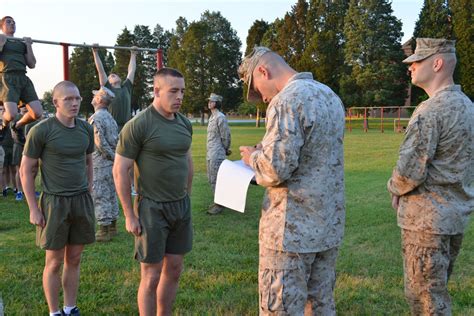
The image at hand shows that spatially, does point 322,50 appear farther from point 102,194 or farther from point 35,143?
point 35,143

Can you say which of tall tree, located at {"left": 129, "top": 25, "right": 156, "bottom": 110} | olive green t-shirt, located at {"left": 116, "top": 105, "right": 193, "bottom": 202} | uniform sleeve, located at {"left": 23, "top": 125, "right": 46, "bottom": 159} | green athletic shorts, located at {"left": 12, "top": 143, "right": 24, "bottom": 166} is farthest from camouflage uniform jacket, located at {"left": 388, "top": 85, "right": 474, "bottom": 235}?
tall tree, located at {"left": 129, "top": 25, "right": 156, "bottom": 110}

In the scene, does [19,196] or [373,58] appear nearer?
[19,196]

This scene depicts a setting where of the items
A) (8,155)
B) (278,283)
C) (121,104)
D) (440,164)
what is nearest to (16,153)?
(8,155)

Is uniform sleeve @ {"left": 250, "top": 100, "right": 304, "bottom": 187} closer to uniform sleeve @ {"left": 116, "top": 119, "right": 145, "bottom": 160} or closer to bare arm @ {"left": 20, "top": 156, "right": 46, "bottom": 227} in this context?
uniform sleeve @ {"left": 116, "top": 119, "right": 145, "bottom": 160}

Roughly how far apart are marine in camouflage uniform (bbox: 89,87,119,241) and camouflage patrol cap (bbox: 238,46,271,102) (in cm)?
434

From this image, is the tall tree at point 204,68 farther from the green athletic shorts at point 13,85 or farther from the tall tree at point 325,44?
the green athletic shorts at point 13,85

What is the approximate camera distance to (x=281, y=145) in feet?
7.83

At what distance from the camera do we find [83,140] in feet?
13.7

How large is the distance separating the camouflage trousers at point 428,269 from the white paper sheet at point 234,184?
1369 millimetres

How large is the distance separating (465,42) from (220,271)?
49.7 metres

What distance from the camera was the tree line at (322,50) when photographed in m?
49.5

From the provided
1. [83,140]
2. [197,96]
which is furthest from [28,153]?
[197,96]

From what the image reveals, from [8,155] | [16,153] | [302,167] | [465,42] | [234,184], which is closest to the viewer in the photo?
[302,167]

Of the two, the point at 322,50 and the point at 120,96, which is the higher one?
the point at 322,50
